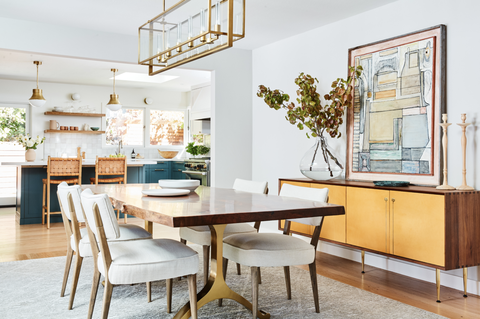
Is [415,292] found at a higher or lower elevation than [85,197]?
lower

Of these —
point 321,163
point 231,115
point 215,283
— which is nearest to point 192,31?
point 215,283

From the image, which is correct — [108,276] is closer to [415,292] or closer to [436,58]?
[415,292]

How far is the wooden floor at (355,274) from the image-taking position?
2.98m

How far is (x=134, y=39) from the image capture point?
508cm

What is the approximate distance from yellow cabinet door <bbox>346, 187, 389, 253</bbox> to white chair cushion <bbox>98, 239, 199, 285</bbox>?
1679 mm

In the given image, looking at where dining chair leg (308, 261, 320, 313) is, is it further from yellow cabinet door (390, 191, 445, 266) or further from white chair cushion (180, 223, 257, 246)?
yellow cabinet door (390, 191, 445, 266)

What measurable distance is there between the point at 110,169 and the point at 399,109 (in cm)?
423

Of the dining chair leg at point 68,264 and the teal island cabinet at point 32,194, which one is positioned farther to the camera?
the teal island cabinet at point 32,194

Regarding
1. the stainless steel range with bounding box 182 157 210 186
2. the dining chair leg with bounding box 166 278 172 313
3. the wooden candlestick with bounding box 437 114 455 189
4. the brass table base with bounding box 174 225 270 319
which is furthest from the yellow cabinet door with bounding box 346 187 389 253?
the stainless steel range with bounding box 182 157 210 186

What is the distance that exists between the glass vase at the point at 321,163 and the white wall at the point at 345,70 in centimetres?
28

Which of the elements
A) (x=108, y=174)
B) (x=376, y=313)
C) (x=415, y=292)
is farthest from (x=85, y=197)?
(x=108, y=174)

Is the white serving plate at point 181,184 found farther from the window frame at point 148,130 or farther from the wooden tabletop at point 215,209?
the window frame at point 148,130

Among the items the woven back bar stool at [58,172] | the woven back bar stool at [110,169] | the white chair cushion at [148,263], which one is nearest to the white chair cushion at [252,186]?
the white chair cushion at [148,263]

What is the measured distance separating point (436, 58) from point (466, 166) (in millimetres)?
878
